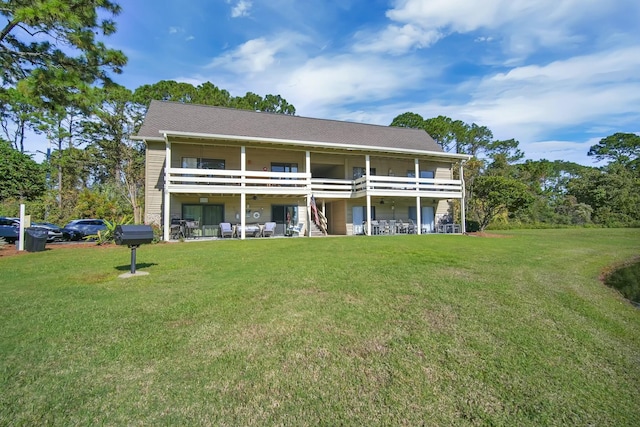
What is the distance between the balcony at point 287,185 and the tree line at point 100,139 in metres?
3.81

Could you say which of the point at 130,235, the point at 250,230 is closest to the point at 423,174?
the point at 250,230

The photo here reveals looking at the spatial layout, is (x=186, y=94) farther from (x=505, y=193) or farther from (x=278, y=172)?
(x=505, y=193)

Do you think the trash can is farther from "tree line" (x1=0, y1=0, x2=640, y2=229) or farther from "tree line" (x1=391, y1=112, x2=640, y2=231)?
"tree line" (x1=391, y1=112, x2=640, y2=231)

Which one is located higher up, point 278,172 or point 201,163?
point 201,163

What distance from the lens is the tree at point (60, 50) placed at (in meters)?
8.89

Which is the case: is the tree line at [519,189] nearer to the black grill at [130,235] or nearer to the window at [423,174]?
the window at [423,174]

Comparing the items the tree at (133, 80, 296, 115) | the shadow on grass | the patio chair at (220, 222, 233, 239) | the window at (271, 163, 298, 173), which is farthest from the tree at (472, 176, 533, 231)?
the tree at (133, 80, 296, 115)

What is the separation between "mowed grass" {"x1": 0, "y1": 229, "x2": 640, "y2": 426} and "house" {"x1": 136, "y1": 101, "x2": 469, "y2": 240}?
399 inches

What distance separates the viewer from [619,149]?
1993 inches

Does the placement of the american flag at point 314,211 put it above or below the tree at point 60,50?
below

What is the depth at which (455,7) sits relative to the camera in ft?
35.7

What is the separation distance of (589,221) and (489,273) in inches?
1238

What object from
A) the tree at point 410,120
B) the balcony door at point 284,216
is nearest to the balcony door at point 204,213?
the balcony door at point 284,216

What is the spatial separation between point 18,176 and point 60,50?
1598 centimetres
